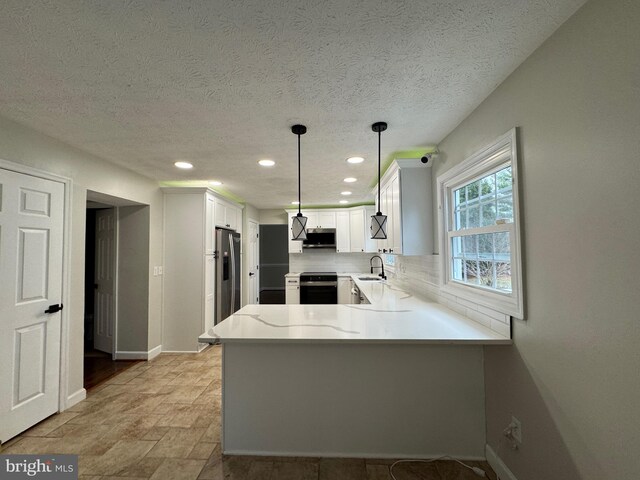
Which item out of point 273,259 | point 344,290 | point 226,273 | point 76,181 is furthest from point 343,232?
point 76,181

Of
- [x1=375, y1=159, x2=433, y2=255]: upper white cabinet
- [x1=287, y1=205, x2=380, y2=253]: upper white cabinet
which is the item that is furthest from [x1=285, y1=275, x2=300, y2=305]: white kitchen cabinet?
[x1=375, y1=159, x2=433, y2=255]: upper white cabinet

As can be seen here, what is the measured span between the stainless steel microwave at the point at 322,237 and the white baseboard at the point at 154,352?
2.95m

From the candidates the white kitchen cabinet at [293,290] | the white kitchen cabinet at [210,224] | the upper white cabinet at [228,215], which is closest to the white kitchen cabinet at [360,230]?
the white kitchen cabinet at [293,290]

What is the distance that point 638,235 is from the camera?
2.93 feet

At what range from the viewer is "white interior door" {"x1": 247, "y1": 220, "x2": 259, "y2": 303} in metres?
5.65

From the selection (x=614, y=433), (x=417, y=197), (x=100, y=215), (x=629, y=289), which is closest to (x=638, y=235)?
(x=629, y=289)

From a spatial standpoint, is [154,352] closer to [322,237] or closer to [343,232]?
[322,237]

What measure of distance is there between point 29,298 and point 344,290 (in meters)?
4.11

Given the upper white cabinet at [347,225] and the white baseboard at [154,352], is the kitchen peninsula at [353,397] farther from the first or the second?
the upper white cabinet at [347,225]

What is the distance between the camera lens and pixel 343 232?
5648 mm

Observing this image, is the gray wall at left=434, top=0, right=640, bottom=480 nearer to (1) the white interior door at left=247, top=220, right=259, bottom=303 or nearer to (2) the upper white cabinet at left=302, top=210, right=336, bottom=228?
(2) the upper white cabinet at left=302, top=210, right=336, bottom=228

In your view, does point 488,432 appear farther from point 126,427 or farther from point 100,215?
point 100,215

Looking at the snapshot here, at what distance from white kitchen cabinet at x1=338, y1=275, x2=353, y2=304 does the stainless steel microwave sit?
0.78m

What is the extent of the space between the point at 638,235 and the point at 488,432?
1.52 metres
